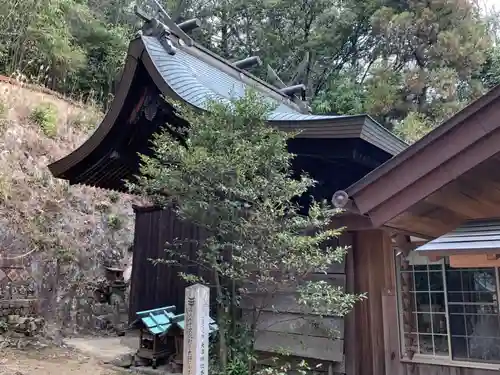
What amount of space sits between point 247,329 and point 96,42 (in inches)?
566

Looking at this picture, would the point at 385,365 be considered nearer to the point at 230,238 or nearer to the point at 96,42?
the point at 230,238

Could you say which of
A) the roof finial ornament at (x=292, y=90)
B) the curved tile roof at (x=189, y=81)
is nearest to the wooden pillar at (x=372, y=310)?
the curved tile roof at (x=189, y=81)

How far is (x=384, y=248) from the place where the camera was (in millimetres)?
4391

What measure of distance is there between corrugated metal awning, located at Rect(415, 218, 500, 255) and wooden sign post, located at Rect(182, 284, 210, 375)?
151 centimetres

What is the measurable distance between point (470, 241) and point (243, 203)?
1.75 metres

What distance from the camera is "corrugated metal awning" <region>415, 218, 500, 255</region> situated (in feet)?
8.64

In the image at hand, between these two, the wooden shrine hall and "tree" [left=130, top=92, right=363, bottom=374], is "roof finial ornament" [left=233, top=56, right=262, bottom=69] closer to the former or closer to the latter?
the wooden shrine hall

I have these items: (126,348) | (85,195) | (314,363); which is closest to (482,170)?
(314,363)

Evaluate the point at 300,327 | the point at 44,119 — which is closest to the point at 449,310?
the point at 300,327

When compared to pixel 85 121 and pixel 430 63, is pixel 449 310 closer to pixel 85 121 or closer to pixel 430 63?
pixel 85 121

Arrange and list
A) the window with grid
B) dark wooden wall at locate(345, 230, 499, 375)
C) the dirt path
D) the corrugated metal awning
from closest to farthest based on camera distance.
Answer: the corrugated metal awning
the window with grid
dark wooden wall at locate(345, 230, 499, 375)
the dirt path

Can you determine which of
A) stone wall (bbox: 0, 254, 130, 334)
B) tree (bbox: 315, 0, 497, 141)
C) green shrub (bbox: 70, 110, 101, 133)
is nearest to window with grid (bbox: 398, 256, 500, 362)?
stone wall (bbox: 0, 254, 130, 334)

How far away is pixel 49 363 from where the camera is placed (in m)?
5.46

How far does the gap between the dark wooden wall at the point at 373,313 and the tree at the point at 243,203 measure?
0.69 m
